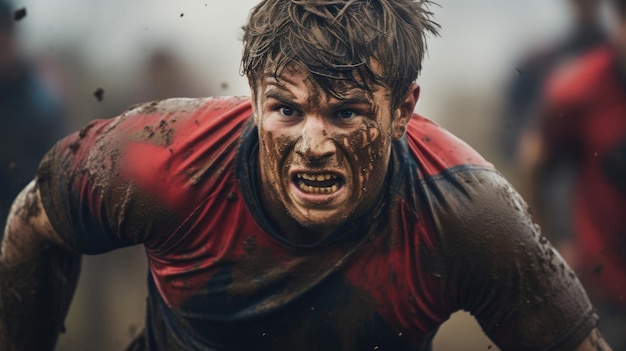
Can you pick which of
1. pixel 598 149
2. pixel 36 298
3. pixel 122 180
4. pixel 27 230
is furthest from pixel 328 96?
pixel 598 149

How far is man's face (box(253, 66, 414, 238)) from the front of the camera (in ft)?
11.8

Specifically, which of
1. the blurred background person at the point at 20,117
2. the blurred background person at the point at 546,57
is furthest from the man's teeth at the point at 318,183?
the blurred background person at the point at 20,117

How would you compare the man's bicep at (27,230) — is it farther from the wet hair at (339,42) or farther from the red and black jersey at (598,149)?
the red and black jersey at (598,149)

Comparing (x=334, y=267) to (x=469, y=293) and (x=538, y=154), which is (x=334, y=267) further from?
(x=538, y=154)

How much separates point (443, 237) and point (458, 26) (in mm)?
5268

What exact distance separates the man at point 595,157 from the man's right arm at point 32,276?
222 centimetres

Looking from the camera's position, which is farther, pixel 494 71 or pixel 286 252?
pixel 494 71

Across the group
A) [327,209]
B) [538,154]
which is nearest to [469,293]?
[327,209]

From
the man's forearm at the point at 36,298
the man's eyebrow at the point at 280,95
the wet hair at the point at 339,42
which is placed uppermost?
the wet hair at the point at 339,42

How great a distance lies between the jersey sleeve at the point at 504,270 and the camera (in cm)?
376

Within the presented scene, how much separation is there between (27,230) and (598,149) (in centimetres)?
252

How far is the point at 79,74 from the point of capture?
7039 millimetres

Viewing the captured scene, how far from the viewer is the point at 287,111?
12.0 feet

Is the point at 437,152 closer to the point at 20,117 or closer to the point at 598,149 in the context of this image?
the point at 598,149
